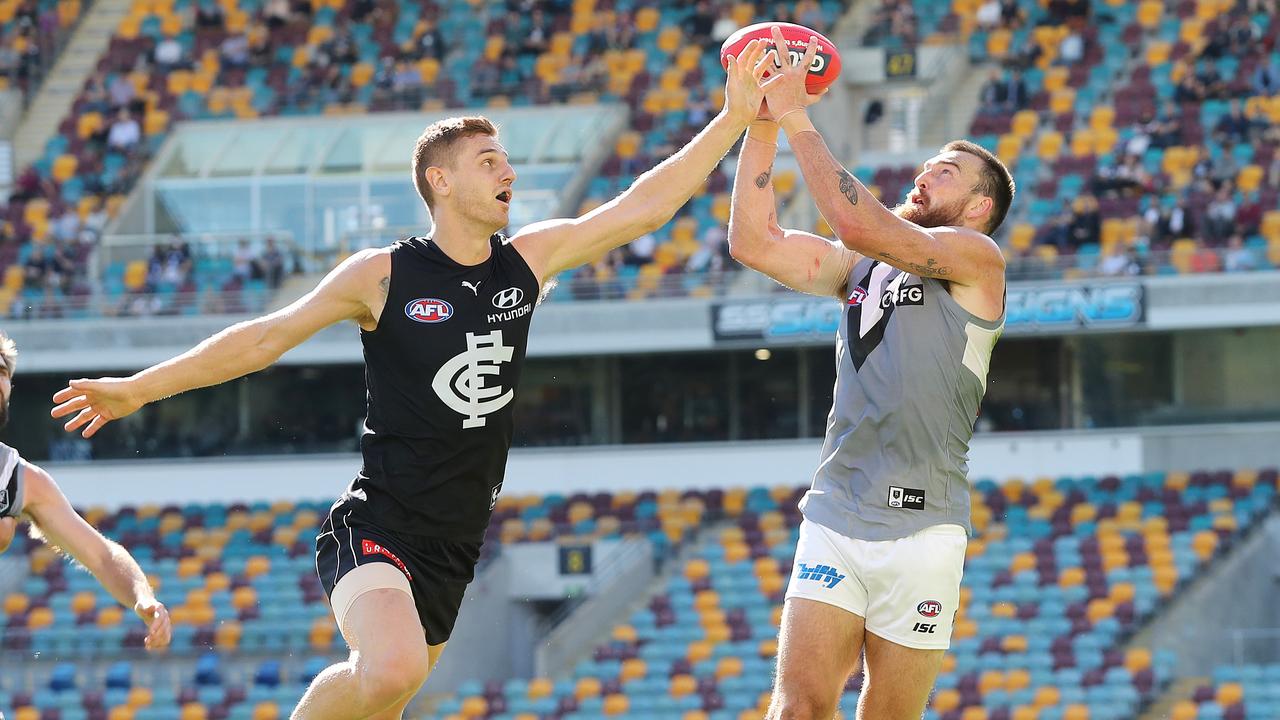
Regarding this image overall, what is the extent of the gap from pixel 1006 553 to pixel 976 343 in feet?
51.2

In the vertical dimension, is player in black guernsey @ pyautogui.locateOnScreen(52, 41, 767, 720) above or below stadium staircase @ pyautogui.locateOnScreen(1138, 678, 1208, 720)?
above

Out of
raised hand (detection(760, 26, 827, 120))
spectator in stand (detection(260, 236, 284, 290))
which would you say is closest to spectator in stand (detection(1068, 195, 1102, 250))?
spectator in stand (detection(260, 236, 284, 290))

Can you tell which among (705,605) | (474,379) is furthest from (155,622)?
(705,605)

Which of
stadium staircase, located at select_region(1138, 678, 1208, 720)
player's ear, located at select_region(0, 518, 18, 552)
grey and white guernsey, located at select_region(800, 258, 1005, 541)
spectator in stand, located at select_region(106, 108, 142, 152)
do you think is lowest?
stadium staircase, located at select_region(1138, 678, 1208, 720)

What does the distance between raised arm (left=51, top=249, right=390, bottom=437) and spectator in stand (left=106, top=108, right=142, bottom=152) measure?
78.8ft

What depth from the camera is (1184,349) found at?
24.0m

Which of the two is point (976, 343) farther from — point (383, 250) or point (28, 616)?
point (28, 616)

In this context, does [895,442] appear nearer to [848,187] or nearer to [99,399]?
[848,187]

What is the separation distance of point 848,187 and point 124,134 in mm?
25044

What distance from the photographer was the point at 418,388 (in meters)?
6.57

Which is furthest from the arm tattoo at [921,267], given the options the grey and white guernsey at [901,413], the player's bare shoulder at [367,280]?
the player's bare shoulder at [367,280]

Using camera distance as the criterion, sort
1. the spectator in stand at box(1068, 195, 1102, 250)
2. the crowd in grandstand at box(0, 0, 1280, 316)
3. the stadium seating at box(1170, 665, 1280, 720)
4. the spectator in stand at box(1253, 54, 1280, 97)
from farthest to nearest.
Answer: the spectator in stand at box(1253, 54, 1280, 97)
the crowd in grandstand at box(0, 0, 1280, 316)
the spectator in stand at box(1068, 195, 1102, 250)
the stadium seating at box(1170, 665, 1280, 720)

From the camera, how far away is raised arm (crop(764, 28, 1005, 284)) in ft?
20.6

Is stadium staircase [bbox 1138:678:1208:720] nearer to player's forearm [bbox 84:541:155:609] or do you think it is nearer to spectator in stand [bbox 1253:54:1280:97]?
spectator in stand [bbox 1253:54:1280:97]
